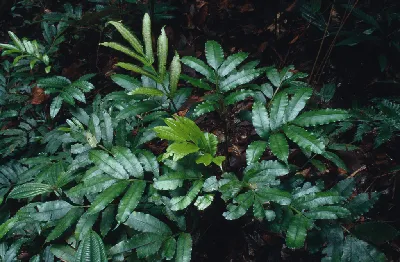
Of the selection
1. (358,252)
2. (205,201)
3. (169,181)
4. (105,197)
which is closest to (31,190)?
(105,197)

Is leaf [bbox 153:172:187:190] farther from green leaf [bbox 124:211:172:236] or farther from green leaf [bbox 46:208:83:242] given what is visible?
green leaf [bbox 46:208:83:242]

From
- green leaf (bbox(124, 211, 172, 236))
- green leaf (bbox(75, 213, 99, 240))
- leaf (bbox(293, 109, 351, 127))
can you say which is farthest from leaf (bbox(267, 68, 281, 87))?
green leaf (bbox(75, 213, 99, 240))

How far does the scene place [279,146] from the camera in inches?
47.8

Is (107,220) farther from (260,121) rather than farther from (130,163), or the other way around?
(260,121)

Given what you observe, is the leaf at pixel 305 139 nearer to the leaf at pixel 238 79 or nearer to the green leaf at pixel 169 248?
the leaf at pixel 238 79

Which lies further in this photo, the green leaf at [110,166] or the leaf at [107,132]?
the leaf at [107,132]

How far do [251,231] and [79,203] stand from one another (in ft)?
2.89

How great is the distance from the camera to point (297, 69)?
8.11 ft

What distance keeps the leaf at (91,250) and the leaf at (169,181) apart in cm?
32

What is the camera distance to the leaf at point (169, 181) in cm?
124

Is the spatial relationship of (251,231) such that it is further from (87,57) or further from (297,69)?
(87,57)

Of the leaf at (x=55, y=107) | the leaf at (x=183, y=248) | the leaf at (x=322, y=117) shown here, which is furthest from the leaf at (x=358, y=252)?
the leaf at (x=55, y=107)

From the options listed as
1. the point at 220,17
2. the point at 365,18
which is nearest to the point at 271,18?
the point at 220,17

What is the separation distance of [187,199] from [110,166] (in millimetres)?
346
